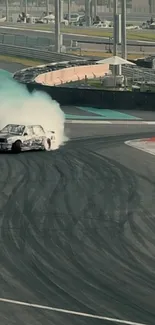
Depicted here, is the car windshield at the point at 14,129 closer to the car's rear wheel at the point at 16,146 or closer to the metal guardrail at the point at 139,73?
the car's rear wheel at the point at 16,146

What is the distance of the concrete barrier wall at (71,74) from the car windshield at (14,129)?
21.7 m

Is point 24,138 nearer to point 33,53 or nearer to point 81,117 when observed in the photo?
point 81,117

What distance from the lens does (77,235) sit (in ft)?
71.5

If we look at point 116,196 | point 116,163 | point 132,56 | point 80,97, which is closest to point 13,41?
point 132,56

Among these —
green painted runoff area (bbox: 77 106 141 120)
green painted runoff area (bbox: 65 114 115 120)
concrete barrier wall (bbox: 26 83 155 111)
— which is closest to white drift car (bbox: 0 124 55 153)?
green painted runoff area (bbox: 65 114 115 120)

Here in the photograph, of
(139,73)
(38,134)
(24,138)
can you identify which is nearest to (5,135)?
(24,138)

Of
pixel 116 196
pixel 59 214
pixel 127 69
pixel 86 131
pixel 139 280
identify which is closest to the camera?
pixel 139 280

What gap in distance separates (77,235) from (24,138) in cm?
1520

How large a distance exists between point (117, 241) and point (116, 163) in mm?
12829

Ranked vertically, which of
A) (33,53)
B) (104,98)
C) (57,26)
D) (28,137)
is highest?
(57,26)

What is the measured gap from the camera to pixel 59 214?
2427 centimetres

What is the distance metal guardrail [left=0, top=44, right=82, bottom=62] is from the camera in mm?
79188

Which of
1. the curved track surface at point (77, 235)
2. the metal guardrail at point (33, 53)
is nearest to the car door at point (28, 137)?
the curved track surface at point (77, 235)

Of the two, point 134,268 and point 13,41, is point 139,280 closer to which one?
point 134,268
